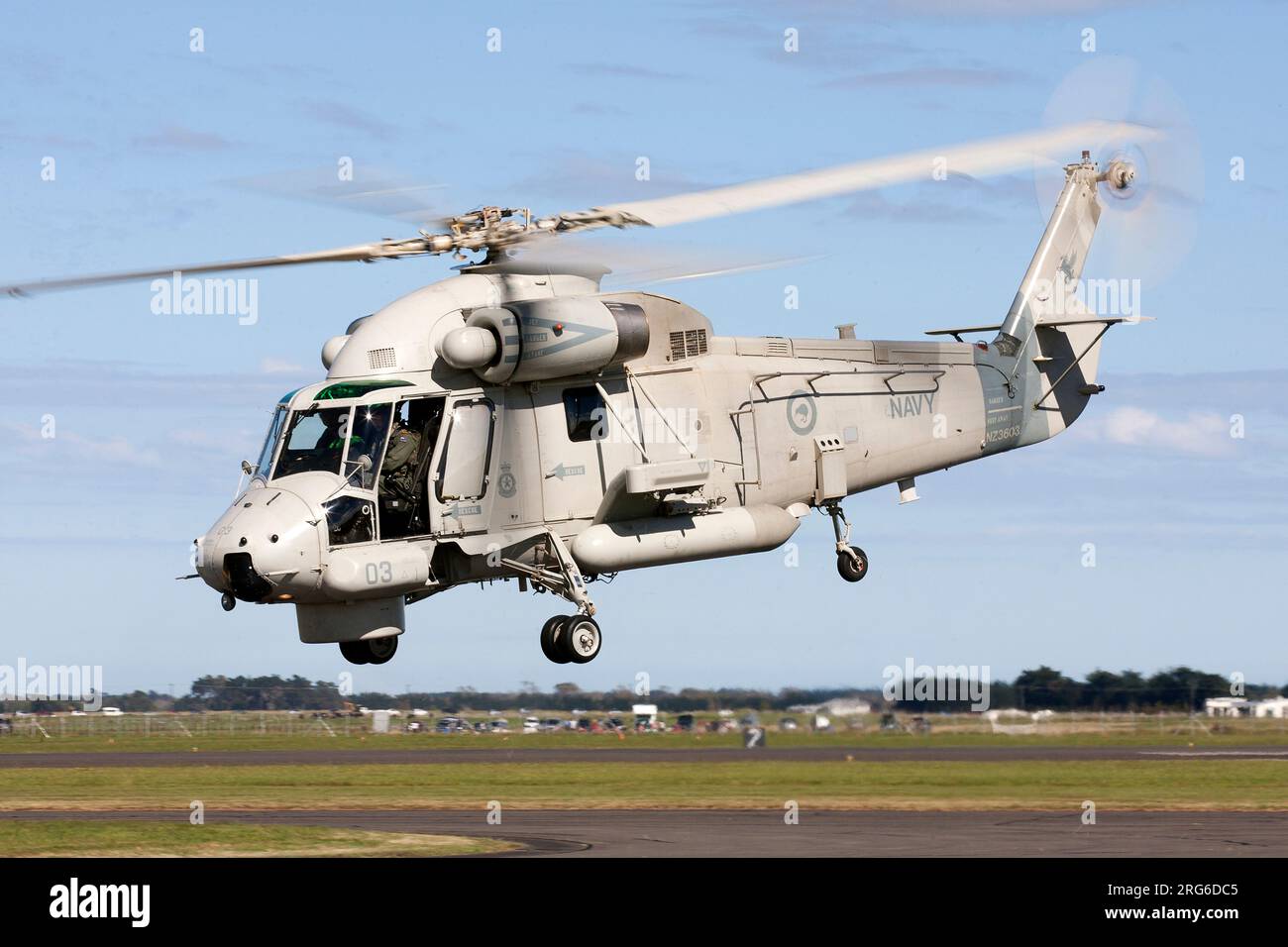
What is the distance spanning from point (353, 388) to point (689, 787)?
47.3 feet

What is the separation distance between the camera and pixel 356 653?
2548 centimetres

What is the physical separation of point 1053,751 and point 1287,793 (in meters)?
10.2

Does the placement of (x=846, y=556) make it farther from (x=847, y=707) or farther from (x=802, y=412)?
(x=847, y=707)

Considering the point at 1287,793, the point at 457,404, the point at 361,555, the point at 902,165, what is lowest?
the point at 1287,793

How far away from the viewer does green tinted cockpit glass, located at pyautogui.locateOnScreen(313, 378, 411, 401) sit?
24.4 meters

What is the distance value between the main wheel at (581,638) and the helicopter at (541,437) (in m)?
0.03

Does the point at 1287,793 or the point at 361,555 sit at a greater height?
the point at 361,555

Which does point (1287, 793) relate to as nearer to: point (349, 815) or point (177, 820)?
point (349, 815)

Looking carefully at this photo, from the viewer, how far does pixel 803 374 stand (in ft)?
94.1

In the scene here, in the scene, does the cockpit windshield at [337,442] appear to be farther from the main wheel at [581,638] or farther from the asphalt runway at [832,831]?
the asphalt runway at [832,831]

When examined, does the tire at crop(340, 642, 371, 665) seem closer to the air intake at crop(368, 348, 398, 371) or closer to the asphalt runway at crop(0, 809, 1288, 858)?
the asphalt runway at crop(0, 809, 1288, 858)

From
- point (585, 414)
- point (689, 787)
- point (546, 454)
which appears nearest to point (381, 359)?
point (546, 454)

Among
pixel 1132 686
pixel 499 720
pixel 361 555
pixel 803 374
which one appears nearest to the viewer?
pixel 361 555
